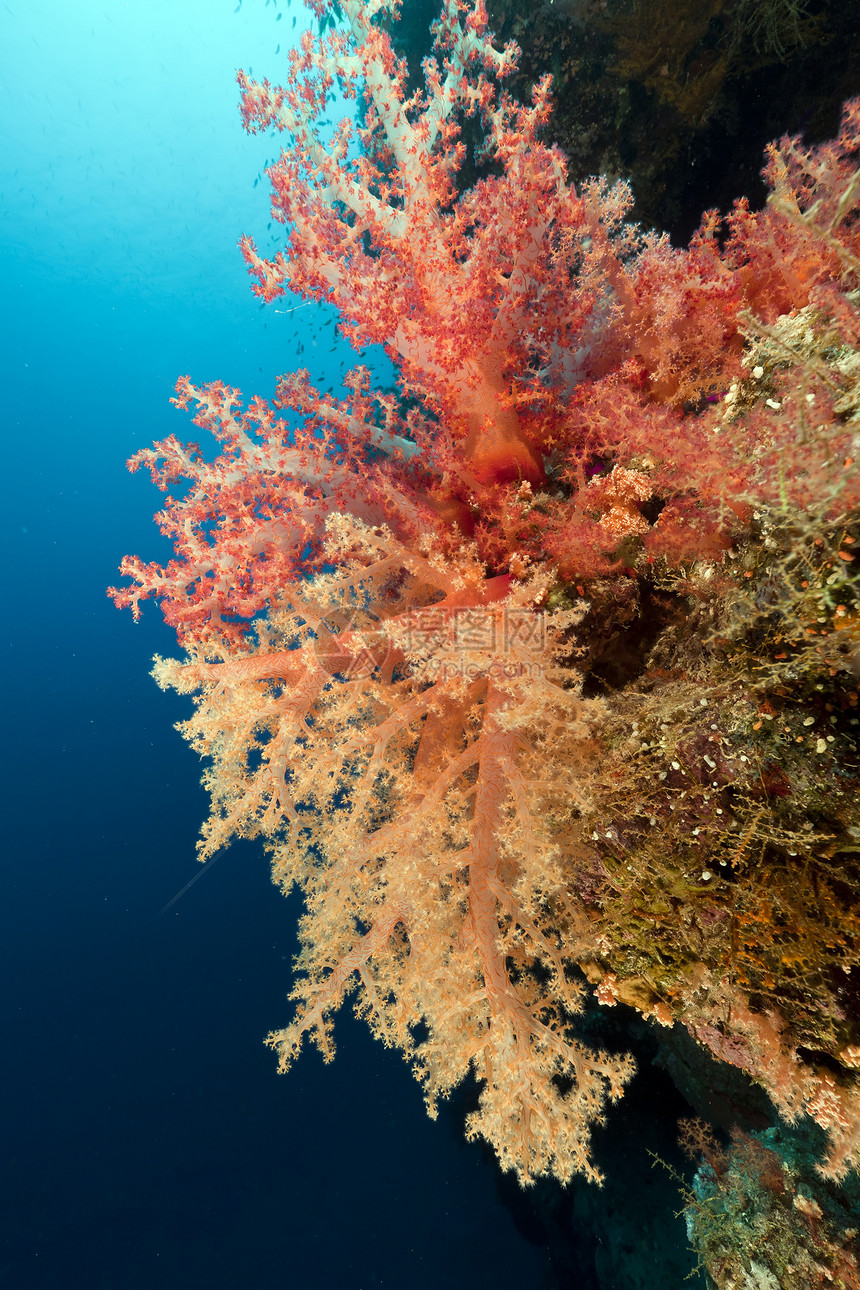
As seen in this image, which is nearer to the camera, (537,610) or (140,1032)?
(537,610)

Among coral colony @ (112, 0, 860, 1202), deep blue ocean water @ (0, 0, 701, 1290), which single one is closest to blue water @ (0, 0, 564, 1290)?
deep blue ocean water @ (0, 0, 701, 1290)

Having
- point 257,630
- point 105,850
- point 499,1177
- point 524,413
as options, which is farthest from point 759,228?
point 105,850

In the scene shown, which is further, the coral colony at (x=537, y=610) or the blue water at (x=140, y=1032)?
the blue water at (x=140, y=1032)

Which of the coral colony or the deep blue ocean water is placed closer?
the coral colony

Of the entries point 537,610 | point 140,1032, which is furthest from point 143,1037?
point 537,610

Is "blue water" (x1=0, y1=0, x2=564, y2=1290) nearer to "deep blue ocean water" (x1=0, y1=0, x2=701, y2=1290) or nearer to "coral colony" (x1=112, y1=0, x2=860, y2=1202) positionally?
"deep blue ocean water" (x1=0, y1=0, x2=701, y2=1290)

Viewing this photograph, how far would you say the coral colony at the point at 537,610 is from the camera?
1870 millimetres

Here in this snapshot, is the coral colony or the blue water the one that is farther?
the blue water

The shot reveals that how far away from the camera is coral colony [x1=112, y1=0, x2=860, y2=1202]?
6.14 ft

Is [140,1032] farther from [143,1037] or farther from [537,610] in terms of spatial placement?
[537,610]

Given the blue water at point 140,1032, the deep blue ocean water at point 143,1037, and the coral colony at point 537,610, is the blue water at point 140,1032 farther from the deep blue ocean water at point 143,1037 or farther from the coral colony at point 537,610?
the coral colony at point 537,610

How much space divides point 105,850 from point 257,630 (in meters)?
12.1

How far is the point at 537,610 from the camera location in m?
2.84

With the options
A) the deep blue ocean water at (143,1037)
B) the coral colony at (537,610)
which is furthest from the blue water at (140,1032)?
the coral colony at (537,610)
